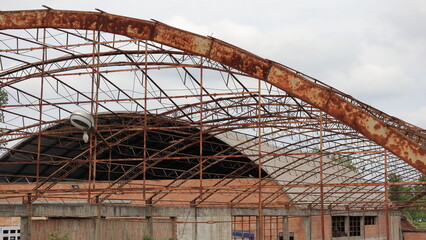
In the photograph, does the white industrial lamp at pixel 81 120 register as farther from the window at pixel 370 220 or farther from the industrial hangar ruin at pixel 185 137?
the window at pixel 370 220

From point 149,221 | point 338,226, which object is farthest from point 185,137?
point 338,226

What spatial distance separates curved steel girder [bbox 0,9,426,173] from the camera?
1744 centimetres

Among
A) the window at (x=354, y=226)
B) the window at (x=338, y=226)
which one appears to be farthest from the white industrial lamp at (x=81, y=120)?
the window at (x=354, y=226)

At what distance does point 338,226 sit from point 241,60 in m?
29.8

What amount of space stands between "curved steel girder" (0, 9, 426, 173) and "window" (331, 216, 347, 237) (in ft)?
92.4

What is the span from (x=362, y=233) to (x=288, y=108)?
855 inches

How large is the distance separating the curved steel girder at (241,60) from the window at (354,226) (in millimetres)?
30935

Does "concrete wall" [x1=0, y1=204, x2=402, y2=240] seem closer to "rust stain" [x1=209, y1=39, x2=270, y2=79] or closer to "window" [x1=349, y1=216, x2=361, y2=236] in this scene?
"window" [x1=349, y1=216, x2=361, y2=236]

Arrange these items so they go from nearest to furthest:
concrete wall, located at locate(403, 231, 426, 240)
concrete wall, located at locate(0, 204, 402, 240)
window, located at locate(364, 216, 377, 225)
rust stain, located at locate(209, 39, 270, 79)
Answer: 1. rust stain, located at locate(209, 39, 270, 79)
2. concrete wall, located at locate(0, 204, 402, 240)
3. window, located at locate(364, 216, 377, 225)
4. concrete wall, located at locate(403, 231, 426, 240)

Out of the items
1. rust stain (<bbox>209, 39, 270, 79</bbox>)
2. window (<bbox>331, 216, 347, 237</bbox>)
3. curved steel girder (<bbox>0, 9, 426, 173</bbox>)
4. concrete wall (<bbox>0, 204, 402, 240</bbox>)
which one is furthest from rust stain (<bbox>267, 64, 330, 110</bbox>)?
window (<bbox>331, 216, 347, 237</bbox>)

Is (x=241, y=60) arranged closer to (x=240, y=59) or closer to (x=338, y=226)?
(x=240, y=59)

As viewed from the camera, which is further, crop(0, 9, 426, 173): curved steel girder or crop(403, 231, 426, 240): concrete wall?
crop(403, 231, 426, 240): concrete wall

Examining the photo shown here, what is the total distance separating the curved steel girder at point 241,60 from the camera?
687 inches

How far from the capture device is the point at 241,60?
19578 millimetres
